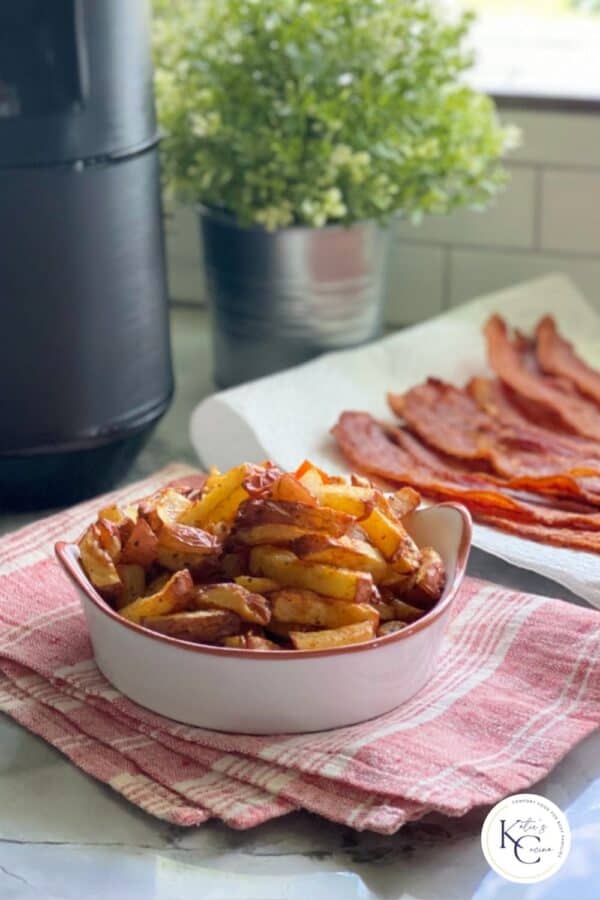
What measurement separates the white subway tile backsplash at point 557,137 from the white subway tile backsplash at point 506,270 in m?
0.11

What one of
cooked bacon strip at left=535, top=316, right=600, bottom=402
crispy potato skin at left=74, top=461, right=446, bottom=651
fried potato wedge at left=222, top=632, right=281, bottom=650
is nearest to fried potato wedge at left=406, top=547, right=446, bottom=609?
crispy potato skin at left=74, top=461, right=446, bottom=651

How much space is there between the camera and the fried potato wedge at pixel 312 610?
2.75 ft

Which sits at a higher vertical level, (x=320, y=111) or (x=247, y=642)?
(x=320, y=111)

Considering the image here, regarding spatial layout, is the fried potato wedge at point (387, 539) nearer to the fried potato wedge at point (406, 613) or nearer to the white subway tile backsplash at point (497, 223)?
the fried potato wedge at point (406, 613)

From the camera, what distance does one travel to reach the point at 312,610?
2.76ft

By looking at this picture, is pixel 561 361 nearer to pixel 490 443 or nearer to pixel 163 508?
pixel 490 443

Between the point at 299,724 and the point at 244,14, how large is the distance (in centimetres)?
73

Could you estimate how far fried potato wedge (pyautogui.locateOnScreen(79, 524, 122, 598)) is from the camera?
34.3 inches

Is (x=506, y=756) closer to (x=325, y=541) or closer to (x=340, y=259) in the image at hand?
(x=325, y=541)

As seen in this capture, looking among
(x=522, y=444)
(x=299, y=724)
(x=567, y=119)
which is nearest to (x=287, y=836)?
(x=299, y=724)

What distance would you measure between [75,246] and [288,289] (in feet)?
1.04

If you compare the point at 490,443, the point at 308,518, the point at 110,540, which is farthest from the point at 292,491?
the point at 490,443

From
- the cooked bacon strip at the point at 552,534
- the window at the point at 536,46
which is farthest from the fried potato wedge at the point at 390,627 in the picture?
the window at the point at 536,46

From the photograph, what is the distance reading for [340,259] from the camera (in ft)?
4.43
